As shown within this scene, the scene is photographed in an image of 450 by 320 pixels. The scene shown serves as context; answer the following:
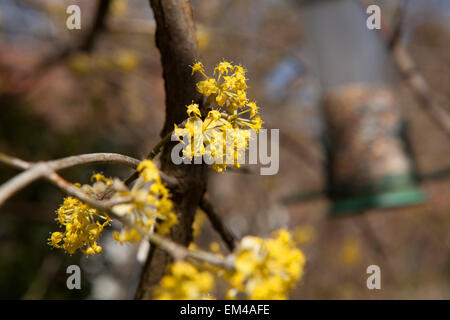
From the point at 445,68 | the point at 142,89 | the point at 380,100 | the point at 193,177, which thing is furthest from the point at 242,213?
the point at 193,177

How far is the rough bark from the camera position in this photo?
3.05 ft

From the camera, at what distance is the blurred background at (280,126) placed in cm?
298

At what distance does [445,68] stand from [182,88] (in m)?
5.08

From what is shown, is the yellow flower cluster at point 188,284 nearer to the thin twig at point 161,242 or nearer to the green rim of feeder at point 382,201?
the thin twig at point 161,242

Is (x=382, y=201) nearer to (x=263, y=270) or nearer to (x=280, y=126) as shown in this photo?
(x=280, y=126)

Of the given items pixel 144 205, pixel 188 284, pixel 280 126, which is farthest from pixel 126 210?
pixel 280 126

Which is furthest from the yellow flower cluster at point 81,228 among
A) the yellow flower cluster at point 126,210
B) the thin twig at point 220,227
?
the thin twig at point 220,227

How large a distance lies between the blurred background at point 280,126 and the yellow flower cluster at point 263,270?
38.0 inches

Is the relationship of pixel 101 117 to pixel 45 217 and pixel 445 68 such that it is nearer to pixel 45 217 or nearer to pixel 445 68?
pixel 45 217

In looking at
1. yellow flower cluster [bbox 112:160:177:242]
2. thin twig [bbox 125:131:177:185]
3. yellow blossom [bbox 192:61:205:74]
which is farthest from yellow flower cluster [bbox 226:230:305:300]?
yellow blossom [bbox 192:61:205:74]

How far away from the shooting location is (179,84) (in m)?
0.94

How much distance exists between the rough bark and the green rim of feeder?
6.70ft

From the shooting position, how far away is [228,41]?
13.7ft

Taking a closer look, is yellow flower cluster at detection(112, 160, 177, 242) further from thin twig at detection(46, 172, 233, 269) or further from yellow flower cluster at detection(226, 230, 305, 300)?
yellow flower cluster at detection(226, 230, 305, 300)
